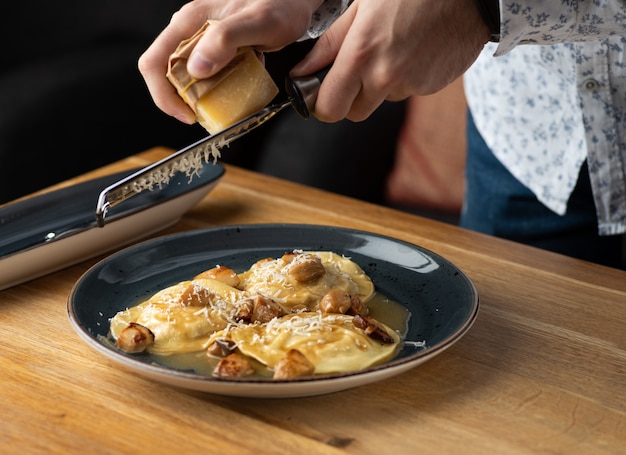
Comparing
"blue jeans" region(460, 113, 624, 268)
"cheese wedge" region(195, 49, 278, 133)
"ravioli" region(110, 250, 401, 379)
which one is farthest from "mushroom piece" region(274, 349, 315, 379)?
"blue jeans" region(460, 113, 624, 268)

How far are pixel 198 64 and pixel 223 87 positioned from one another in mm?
56

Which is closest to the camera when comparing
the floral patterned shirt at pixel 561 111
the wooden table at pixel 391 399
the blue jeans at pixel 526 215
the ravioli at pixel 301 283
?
the wooden table at pixel 391 399

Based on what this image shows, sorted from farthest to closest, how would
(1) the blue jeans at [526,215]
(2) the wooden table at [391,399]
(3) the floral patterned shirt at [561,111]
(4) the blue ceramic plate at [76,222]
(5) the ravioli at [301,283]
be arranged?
1. (1) the blue jeans at [526,215]
2. (3) the floral patterned shirt at [561,111]
3. (4) the blue ceramic plate at [76,222]
4. (5) the ravioli at [301,283]
5. (2) the wooden table at [391,399]

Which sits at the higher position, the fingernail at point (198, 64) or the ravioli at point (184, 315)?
the fingernail at point (198, 64)

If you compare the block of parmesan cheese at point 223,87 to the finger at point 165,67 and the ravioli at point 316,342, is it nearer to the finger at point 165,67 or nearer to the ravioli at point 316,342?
the finger at point 165,67

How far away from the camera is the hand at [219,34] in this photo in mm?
965

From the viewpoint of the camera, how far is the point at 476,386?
910 mm

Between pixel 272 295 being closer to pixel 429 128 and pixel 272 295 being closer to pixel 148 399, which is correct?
pixel 148 399

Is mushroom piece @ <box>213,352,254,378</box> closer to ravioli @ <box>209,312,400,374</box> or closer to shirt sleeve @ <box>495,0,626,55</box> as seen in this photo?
ravioli @ <box>209,312,400,374</box>

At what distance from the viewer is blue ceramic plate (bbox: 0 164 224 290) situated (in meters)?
1.15

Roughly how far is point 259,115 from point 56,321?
369 millimetres

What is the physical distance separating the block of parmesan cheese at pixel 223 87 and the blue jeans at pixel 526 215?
0.79 m

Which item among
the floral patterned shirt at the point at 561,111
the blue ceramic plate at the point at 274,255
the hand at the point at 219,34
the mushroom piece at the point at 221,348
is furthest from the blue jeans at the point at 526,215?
the mushroom piece at the point at 221,348

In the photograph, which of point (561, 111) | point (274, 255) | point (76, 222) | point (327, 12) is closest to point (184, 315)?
point (274, 255)
